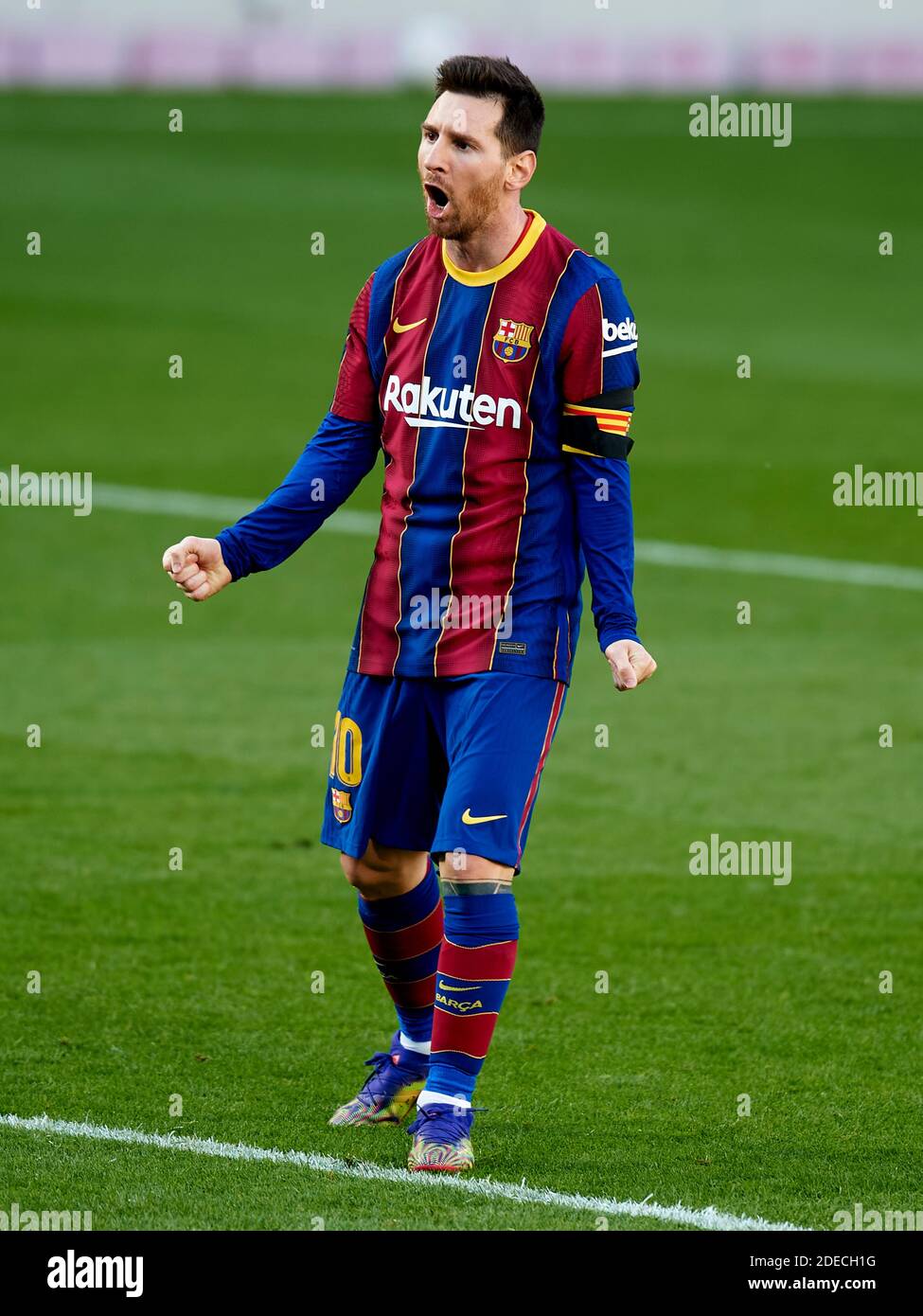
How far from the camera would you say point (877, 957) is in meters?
7.83

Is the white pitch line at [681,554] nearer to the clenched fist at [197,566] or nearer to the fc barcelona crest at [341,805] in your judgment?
the fc barcelona crest at [341,805]

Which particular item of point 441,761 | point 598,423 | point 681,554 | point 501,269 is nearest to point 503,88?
point 501,269

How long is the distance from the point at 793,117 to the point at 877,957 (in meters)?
39.2

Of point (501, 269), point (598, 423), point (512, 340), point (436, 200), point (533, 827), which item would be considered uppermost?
point (436, 200)

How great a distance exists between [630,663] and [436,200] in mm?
1286

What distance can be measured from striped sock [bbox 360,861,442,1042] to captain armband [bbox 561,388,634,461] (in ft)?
4.26

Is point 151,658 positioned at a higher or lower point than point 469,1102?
higher

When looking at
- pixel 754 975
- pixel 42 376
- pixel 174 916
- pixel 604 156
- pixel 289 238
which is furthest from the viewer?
pixel 604 156

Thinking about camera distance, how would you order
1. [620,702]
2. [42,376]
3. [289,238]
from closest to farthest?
[620,702], [42,376], [289,238]

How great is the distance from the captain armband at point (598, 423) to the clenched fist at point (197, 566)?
3.21 feet

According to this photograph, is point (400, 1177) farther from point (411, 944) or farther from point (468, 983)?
point (411, 944)

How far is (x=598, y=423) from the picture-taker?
5.63 metres

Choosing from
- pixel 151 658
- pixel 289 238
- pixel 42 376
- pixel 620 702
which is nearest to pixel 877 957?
pixel 620 702

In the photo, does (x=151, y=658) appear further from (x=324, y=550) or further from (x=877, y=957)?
(x=877, y=957)
